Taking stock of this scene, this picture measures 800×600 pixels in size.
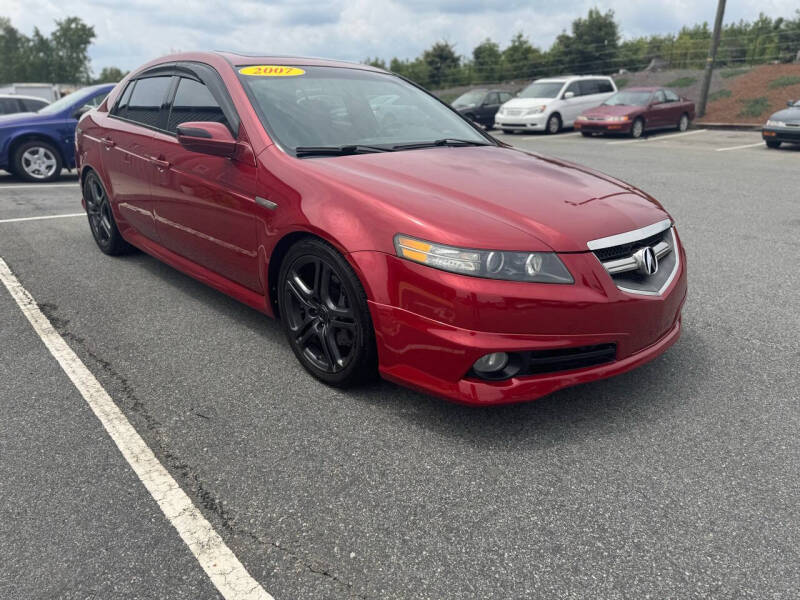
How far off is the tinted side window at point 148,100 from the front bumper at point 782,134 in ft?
46.3

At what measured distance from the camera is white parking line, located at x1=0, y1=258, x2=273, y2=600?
6.51 ft

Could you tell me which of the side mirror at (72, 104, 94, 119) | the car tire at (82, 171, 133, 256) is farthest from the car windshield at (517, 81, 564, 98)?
the car tire at (82, 171, 133, 256)

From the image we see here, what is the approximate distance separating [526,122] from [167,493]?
1887 centimetres

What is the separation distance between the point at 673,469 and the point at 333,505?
4.38ft

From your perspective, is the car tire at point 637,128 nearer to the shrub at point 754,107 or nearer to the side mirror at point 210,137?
the shrub at point 754,107

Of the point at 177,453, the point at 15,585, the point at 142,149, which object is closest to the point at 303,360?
the point at 177,453

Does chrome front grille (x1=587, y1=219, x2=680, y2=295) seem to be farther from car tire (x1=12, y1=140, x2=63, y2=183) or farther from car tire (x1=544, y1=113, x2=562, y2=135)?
car tire (x1=544, y1=113, x2=562, y2=135)

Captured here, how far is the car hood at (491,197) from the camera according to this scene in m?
2.67

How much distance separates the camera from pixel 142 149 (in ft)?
14.5

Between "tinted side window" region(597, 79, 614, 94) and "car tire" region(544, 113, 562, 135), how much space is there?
2.39 m

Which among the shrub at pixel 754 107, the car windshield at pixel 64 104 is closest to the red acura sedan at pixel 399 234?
the car windshield at pixel 64 104

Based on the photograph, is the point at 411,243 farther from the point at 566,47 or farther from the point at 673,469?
the point at 566,47

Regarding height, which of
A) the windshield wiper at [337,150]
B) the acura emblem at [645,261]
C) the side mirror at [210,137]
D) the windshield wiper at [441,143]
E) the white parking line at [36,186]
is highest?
the side mirror at [210,137]

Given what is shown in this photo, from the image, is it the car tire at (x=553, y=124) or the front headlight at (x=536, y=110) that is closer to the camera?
the front headlight at (x=536, y=110)
